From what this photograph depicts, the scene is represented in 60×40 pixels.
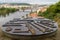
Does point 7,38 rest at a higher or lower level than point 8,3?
lower

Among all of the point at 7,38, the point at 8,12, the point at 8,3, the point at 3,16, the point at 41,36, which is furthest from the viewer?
the point at 8,3

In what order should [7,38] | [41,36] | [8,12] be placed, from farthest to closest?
[8,12] < [7,38] < [41,36]

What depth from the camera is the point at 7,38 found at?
3.85 metres

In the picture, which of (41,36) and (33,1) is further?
(33,1)

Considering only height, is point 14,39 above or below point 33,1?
below

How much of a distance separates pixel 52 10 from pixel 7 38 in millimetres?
3547

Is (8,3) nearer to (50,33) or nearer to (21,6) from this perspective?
(21,6)

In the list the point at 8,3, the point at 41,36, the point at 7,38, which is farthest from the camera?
the point at 8,3

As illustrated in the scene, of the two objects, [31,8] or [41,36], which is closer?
[41,36]

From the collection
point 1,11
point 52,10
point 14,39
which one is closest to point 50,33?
point 14,39

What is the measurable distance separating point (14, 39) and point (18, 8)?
4189 millimetres

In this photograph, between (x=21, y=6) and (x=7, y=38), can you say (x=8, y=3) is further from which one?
(x=7, y=38)

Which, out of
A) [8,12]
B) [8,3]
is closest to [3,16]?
Result: [8,12]

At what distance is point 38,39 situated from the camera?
366 centimetres
